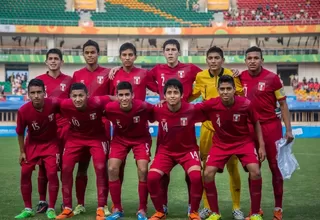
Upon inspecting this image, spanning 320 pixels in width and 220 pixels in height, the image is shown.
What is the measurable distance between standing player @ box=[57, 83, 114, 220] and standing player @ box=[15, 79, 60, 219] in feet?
0.52

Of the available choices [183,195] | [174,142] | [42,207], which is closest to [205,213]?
[174,142]

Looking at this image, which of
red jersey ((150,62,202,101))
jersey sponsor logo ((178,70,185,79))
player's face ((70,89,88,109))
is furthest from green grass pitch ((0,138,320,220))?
jersey sponsor logo ((178,70,185,79))

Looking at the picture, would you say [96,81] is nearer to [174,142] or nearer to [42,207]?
[174,142]

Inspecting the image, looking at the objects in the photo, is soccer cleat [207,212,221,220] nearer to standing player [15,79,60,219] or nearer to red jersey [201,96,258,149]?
red jersey [201,96,258,149]

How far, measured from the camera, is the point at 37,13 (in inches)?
1512

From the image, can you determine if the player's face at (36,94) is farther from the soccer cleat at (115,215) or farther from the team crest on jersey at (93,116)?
the soccer cleat at (115,215)

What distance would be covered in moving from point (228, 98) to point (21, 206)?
3281 mm

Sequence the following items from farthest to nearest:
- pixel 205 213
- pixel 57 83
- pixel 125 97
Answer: pixel 57 83
pixel 205 213
pixel 125 97

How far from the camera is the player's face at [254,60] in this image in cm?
687

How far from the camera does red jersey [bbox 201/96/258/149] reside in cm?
653

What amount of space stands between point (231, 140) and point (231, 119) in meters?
0.27

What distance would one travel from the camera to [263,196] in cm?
863

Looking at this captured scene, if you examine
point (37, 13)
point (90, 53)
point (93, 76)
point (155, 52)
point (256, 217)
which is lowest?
point (256, 217)

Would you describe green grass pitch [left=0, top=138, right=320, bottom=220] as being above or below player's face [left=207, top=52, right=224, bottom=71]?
below
